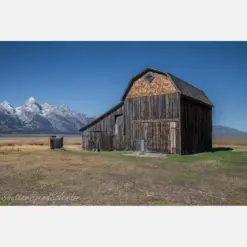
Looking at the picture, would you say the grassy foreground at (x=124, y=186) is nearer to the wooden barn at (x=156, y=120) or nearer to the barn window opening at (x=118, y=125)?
the wooden barn at (x=156, y=120)

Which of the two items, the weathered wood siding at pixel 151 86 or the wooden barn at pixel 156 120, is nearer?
the wooden barn at pixel 156 120

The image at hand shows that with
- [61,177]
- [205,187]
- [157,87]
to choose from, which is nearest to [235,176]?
[205,187]

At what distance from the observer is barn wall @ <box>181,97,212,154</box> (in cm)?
2175

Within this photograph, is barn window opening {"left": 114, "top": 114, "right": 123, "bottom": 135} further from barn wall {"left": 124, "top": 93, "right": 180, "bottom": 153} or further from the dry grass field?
the dry grass field

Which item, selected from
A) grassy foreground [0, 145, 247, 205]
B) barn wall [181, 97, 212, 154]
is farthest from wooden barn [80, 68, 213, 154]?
grassy foreground [0, 145, 247, 205]

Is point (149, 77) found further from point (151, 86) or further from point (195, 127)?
point (195, 127)

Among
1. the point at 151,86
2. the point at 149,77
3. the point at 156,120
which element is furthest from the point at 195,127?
the point at 149,77

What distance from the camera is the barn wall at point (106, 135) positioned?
25780 mm

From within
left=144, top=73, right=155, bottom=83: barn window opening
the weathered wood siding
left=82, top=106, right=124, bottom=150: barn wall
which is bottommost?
left=82, top=106, right=124, bottom=150: barn wall

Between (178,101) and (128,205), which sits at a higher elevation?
(178,101)

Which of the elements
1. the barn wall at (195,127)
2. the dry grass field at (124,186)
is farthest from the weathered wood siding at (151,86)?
the dry grass field at (124,186)

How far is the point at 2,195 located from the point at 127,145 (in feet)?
54.9

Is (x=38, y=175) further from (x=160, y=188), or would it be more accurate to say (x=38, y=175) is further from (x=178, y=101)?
(x=178, y=101)

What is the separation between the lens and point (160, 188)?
31.6 ft
